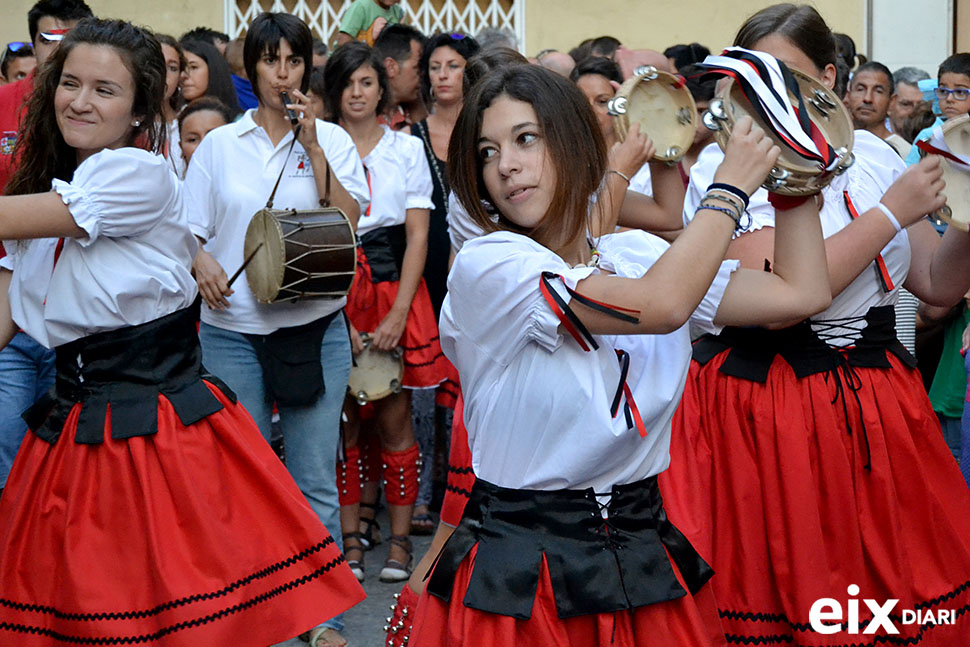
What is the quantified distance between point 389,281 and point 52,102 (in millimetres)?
2091

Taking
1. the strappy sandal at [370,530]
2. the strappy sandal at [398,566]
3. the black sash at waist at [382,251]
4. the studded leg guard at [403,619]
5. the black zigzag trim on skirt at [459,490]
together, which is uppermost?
the black sash at waist at [382,251]

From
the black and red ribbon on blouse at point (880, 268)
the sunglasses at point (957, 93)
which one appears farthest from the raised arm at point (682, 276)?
the sunglasses at point (957, 93)

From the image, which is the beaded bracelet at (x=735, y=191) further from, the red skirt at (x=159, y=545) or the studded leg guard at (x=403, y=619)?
the red skirt at (x=159, y=545)

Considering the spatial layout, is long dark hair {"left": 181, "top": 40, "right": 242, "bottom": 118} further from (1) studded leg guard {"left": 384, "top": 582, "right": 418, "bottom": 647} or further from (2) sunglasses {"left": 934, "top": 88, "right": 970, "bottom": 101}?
(1) studded leg guard {"left": 384, "top": 582, "right": 418, "bottom": 647}

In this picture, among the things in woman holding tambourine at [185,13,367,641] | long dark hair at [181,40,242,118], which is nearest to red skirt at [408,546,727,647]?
woman holding tambourine at [185,13,367,641]

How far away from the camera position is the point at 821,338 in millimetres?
3109

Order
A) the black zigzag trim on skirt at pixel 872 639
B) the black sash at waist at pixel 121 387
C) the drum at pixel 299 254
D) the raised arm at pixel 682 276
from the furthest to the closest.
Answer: the drum at pixel 299 254 → the black sash at waist at pixel 121 387 → the black zigzag trim on skirt at pixel 872 639 → the raised arm at pixel 682 276

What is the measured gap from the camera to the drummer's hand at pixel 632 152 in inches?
118

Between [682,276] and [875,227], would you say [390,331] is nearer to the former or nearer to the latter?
[875,227]

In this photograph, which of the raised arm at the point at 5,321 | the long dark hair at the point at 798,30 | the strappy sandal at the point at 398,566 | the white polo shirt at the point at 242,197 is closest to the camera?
the long dark hair at the point at 798,30

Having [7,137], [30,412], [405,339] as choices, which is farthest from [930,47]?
[30,412]

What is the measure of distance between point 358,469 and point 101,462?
2.09 meters

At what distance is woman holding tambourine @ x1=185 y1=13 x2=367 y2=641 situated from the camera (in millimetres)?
4344

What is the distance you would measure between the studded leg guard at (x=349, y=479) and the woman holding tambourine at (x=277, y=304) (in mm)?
650
